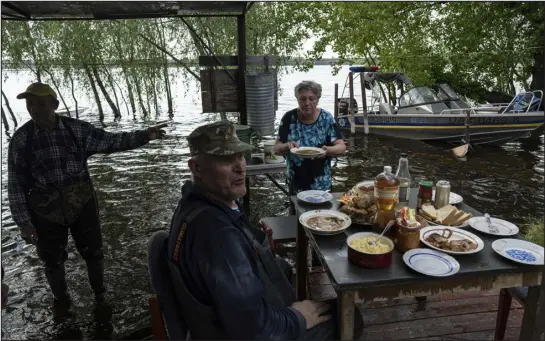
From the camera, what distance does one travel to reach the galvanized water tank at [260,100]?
6.12m

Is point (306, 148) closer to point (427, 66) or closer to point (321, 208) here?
point (321, 208)

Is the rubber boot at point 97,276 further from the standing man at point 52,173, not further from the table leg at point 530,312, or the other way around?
the table leg at point 530,312

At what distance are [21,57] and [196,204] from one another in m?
24.9

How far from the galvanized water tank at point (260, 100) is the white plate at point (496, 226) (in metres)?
4.02

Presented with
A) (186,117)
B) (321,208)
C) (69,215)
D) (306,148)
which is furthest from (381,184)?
(186,117)

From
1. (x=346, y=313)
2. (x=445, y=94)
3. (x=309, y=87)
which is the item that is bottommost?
(x=346, y=313)

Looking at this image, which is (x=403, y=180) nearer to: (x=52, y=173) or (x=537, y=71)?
(x=52, y=173)

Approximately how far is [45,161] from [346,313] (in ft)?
11.0

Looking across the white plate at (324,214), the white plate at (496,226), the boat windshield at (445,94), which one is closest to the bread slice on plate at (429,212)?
the white plate at (496,226)

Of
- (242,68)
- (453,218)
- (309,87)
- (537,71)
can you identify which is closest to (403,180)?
(453,218)

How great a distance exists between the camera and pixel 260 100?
6246 mm

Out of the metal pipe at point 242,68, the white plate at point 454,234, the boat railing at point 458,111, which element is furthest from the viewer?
the boat railing at point 458,111

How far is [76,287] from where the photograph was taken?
5.33 m

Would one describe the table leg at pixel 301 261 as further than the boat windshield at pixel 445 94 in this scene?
No
